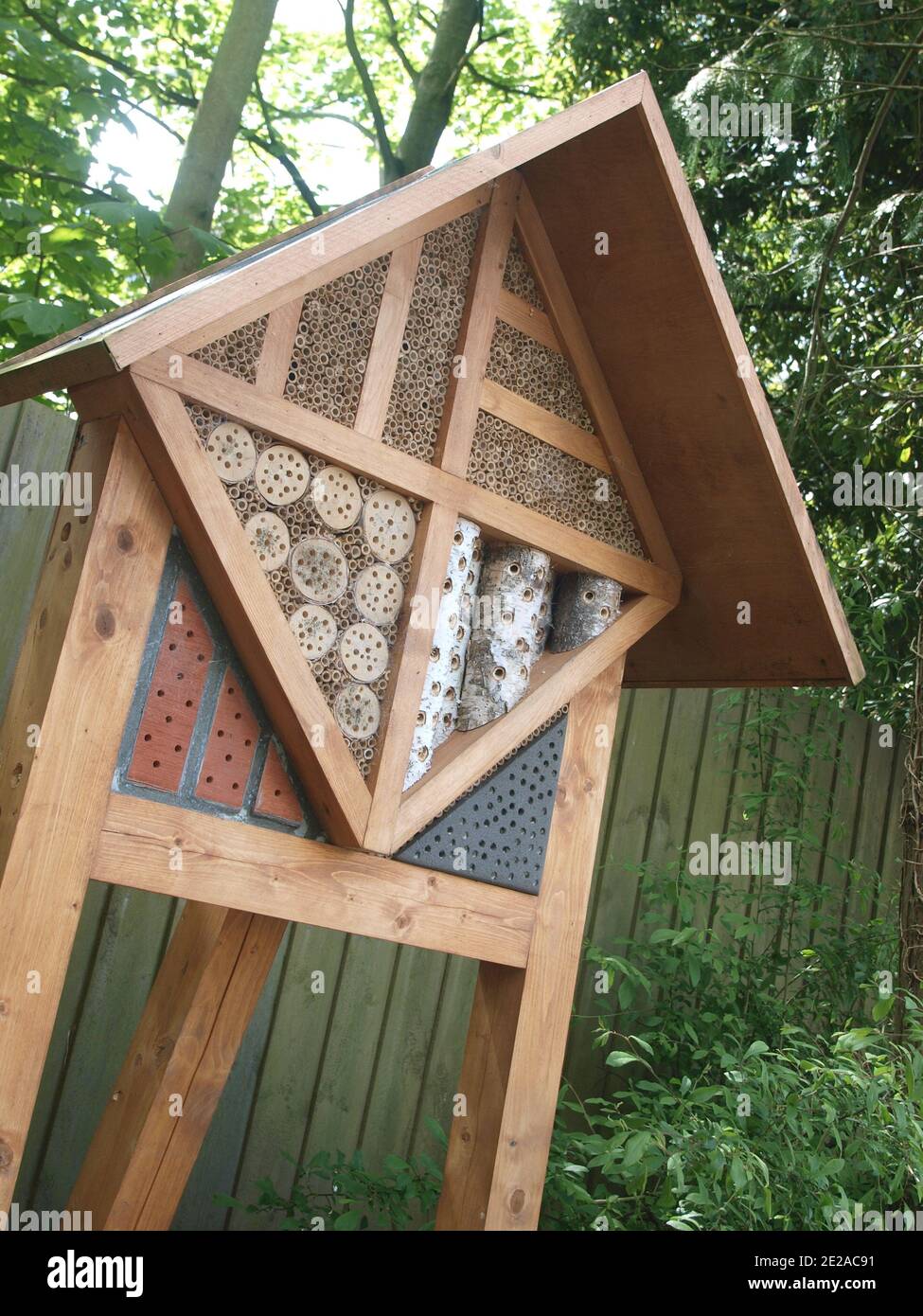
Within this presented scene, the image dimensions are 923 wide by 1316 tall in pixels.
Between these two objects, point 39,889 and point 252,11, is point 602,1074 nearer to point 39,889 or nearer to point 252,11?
point 39,889

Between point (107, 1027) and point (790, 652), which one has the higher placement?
point (790, 652)

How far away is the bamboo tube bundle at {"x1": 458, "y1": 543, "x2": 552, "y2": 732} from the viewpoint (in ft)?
8.05

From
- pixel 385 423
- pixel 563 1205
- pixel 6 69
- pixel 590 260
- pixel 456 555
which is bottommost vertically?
pixel 563 1205

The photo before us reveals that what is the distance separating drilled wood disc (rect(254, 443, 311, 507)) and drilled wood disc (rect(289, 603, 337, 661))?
0.19 m

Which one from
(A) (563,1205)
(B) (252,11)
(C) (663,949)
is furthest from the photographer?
(B) (252,11)

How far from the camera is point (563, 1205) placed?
10.1 ft

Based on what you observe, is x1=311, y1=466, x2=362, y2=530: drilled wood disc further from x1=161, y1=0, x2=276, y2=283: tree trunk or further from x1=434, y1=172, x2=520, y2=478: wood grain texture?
x1=161, y1=0, x2=276, y2=283: tree trunk

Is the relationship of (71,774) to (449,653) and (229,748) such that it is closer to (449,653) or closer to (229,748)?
(229,748)

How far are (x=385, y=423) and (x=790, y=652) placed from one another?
1120 millimetres

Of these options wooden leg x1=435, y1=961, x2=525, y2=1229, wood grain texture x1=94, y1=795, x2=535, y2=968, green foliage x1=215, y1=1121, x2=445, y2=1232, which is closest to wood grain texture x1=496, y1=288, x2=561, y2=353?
wood grain texture x1=94, y1=795, x2=535, y2=968

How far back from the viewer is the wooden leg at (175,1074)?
254 cm

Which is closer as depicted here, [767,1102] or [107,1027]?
[767,1102]
